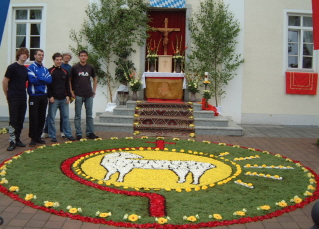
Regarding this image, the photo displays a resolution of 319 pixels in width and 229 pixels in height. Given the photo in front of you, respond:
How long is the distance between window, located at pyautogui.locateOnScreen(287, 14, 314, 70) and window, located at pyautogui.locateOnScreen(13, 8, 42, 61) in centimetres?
808

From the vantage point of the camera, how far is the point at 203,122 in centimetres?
946

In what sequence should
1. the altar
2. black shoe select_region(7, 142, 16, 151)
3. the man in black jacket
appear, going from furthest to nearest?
the altar < the man in black jacket < black shoe select_region(7, 142, 16, 151)

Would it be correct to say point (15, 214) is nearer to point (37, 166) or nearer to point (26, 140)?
point (37, 166)

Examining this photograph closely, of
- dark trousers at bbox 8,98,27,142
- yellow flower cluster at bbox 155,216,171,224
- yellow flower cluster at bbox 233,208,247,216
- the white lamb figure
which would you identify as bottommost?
yellow flower cluster at bbox 155,216,171,224

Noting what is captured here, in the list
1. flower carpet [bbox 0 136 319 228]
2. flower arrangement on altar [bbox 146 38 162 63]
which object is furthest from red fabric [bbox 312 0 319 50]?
flower arrangement on altar [bbox 146 38 162 63]

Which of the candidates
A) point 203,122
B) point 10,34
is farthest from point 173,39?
point 10,34

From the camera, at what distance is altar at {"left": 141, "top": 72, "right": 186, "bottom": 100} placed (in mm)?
11086

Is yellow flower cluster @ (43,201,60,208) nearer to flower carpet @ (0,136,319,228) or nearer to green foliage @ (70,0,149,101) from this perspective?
flower carpet @ (0,136,319,228)

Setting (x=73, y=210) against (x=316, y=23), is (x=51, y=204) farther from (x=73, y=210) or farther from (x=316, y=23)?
(x=316, y=23)

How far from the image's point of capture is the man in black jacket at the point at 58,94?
24.7 ft

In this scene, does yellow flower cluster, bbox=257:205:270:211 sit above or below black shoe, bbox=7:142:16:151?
below

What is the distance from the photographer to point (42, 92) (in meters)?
7.20

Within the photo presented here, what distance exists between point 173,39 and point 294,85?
4.09 meters

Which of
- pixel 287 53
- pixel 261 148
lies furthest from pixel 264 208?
pixel 287 53
